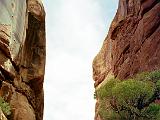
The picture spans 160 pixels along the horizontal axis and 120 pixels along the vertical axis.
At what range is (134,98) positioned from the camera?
3328cm

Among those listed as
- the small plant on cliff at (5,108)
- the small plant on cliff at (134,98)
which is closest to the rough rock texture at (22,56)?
the small plant on cliff at (5,108)

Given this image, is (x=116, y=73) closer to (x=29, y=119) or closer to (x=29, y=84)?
(x=29, y=84)

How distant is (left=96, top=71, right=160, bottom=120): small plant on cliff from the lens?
107 feet

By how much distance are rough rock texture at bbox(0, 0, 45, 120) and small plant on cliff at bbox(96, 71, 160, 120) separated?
642cm

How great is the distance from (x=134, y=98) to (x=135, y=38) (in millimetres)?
15810

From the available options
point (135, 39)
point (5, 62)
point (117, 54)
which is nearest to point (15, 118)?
point (5, 62)

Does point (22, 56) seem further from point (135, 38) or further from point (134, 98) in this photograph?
point (135, 38)

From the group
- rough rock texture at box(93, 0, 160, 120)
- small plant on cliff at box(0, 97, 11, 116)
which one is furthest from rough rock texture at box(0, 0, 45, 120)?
rough rock texture at box(93, 0, 160, 120)

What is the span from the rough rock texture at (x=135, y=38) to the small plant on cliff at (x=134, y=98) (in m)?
5.12

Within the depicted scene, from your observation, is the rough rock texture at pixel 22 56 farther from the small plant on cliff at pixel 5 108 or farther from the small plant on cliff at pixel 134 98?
the small plant on cliff at pixel 134 98

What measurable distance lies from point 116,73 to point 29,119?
25276mm

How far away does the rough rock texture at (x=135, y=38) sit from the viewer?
1672 inches

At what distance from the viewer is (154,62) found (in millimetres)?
40062

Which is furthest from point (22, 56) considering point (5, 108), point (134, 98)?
point (134, 98)
